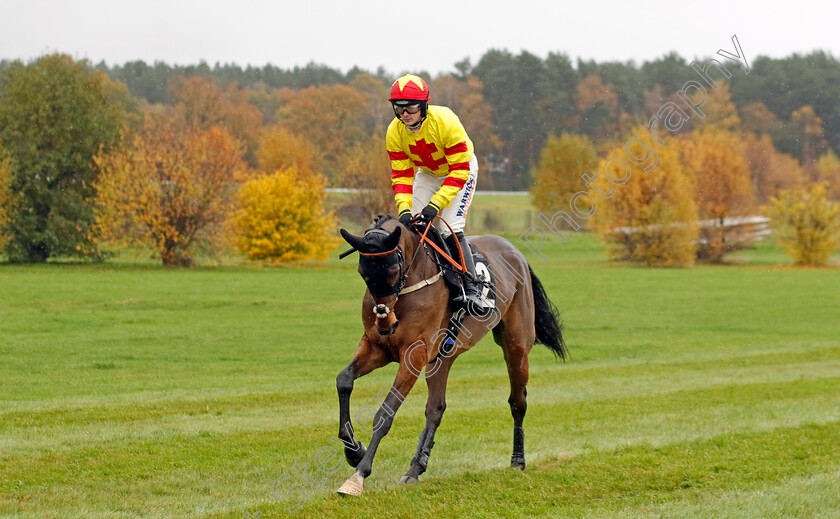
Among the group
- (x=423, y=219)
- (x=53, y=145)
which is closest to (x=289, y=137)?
(x=53, y=145)

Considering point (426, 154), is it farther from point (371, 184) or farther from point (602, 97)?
point (602, 97)

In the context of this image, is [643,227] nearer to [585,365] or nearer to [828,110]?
[828,110]

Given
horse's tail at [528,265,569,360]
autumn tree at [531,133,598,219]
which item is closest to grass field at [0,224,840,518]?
horse's tail at [528,265,569,360]

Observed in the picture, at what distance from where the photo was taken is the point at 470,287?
7.50 metres

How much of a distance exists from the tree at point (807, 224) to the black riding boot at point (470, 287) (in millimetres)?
43653

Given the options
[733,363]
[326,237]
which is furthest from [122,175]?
[733,363]

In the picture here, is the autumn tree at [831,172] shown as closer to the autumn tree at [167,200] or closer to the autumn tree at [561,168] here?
the autumn tree at [561,168]

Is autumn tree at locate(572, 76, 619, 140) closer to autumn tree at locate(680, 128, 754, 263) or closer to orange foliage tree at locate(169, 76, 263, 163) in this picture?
autumn tree at locate(680, 128, 754, 263)

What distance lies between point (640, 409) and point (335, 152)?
65.5m

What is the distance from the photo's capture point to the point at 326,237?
142ft

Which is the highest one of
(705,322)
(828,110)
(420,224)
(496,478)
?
(828,110)

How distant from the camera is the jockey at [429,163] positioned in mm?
7043

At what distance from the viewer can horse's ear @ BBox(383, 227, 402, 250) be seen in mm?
6266

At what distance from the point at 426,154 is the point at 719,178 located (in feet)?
162
